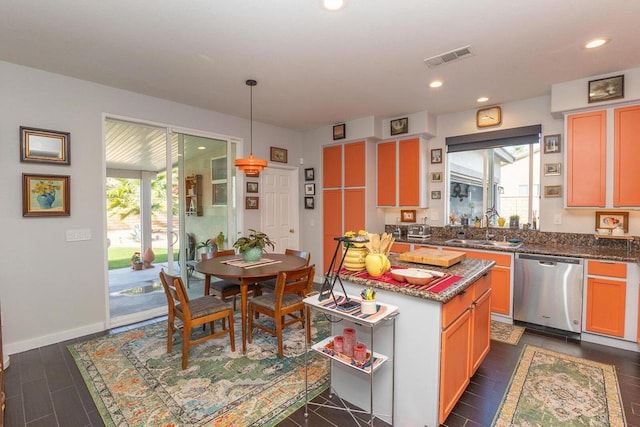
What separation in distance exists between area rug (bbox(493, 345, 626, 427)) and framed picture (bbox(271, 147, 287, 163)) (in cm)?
411

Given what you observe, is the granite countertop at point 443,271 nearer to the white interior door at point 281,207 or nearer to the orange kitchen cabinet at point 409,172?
the orange kitchen cabinet at point 409,172

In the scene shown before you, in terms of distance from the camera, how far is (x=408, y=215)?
4.87 metres

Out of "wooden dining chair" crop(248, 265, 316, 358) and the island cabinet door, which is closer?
the island cabinet door

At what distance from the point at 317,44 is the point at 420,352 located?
2.39 m

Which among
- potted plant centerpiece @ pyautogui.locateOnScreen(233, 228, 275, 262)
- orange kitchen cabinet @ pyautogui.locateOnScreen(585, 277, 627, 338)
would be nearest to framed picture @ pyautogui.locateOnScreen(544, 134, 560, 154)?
orange kitchen cabinet @ pyautogui.locateOnScreen(585, 277, 627, 338)

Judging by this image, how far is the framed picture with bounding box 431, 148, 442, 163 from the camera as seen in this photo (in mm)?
4609

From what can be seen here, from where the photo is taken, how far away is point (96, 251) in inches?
131

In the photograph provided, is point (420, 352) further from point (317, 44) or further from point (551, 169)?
point (551, 169)

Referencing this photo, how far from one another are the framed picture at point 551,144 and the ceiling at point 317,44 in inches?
21.3

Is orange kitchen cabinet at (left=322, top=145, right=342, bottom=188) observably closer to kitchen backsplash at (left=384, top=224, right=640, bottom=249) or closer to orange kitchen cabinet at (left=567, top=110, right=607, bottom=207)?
kitchen backsplash at (left=384, top=224, right=640, bottom=249)

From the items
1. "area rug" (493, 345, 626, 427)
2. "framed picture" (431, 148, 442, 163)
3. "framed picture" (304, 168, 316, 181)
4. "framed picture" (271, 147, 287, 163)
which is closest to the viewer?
"area rug" (493, 345, 626, 427)

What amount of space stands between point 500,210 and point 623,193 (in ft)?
4.30

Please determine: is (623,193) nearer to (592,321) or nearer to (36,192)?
(592,321)

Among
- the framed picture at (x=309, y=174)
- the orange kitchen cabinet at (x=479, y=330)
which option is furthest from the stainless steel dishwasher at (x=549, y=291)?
the framed picture at (x=309, y=174)
